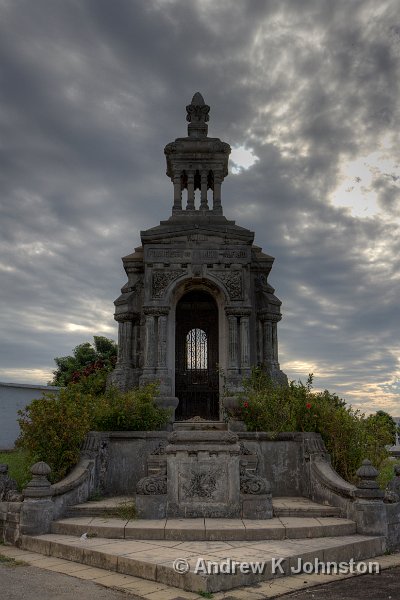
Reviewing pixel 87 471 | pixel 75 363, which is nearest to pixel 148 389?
pixel 87 471

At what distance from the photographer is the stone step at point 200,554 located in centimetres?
670

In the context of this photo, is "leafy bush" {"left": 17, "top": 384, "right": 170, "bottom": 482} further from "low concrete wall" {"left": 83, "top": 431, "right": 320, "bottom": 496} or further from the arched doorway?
the arched doorway

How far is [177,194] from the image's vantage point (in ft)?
63.6

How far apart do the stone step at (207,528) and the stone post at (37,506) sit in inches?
8.5

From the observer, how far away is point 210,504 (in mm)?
9805

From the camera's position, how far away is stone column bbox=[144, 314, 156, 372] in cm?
1635

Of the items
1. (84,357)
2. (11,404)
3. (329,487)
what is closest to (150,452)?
(329,487)

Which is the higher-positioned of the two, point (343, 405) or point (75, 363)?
point (75, 363)

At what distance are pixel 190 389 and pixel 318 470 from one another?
833 cm

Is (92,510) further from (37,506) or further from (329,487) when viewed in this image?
(329,487)

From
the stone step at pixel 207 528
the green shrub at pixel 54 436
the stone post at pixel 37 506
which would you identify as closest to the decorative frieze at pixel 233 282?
the green shrub at pixel 54 436

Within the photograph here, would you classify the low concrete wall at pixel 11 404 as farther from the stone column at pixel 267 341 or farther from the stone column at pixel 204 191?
the stone column at pixel 267 341

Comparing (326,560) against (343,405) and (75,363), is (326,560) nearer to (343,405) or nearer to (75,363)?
(343,405)

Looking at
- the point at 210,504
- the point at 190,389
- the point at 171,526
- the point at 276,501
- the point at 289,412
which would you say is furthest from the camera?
the point at 190,389
